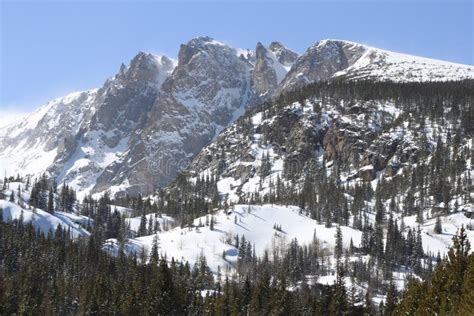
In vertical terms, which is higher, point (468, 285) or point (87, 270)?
point (468, 285)

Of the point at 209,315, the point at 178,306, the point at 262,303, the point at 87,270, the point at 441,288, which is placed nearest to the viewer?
the point at 441,288

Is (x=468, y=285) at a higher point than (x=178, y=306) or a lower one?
higher

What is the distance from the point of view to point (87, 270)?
18562 cm

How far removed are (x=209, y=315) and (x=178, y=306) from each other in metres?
12.8

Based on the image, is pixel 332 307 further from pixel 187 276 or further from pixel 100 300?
pixel 187 276

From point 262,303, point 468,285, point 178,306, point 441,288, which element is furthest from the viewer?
point 262,303

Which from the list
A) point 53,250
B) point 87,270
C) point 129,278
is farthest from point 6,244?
point 129,278

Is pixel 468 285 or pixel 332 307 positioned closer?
pixel 468 285

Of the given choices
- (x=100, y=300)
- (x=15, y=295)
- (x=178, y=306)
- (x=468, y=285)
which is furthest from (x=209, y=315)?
(x=468, y=285)

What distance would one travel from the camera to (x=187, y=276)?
7697 inches

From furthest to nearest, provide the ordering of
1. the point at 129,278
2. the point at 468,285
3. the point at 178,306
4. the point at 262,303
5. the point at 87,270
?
the point at 87,270
the point at 129,278
the point at 262,303
the point at 178,306
the point at 468,285

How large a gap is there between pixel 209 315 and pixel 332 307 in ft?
83.9

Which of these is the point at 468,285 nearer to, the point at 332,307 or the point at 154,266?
the point at 332,307

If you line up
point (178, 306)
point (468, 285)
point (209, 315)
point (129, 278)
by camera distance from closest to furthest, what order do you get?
1. point (468, 285)
2. point (178, 306)
3. point (209, 315)
4. point (129, 278)
